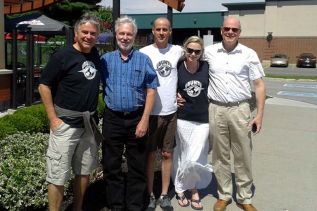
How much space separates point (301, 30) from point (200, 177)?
48.3 metres

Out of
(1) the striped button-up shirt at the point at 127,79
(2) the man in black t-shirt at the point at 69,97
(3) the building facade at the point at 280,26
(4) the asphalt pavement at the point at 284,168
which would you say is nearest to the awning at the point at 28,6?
(4) the asphalt pavement at the point at 284,168

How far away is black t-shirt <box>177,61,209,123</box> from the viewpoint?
421cm

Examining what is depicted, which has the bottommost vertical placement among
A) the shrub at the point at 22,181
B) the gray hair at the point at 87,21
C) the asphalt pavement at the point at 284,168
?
the asphalt pavement at the point at 284,168

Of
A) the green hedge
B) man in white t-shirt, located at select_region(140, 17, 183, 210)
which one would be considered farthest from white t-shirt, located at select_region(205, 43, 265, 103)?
the green hedge

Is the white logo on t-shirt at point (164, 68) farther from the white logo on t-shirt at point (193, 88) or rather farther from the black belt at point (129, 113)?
the black belt at point (129, 113)

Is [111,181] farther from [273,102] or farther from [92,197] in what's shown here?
[273,102]

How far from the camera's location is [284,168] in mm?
6039

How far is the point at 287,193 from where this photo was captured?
4.98 metres

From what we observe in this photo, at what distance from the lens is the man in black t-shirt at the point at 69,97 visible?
342 centimetres

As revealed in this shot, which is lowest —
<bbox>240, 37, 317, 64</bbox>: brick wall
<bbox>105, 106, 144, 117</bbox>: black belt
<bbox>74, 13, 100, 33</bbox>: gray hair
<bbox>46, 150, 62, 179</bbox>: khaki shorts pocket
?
<bbox>46, 150, 62, 179</bbox>: khaki shorts pocket

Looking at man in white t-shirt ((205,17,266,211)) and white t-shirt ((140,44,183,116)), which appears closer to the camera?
white t-shirt ((140,44,183,116))

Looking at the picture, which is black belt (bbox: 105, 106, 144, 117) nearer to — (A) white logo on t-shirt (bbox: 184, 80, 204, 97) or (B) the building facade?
(A) white logo on t-shirt (bbox: 184, 80, 204, 97)

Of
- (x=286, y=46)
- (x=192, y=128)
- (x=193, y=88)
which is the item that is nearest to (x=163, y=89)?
(x=193, y=88)

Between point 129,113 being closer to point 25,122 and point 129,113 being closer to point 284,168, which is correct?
point 25,122
